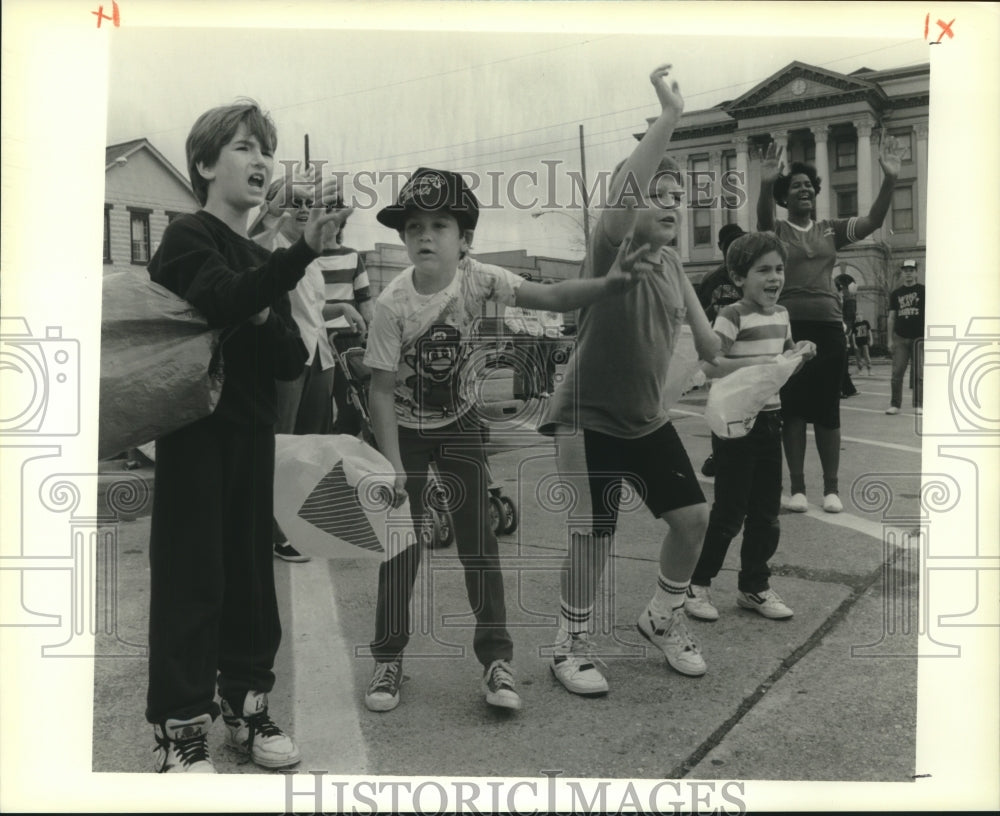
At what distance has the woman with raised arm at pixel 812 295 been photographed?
8.34 feet

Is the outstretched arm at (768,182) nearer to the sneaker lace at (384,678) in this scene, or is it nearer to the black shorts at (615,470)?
the black shorts at (615,470)

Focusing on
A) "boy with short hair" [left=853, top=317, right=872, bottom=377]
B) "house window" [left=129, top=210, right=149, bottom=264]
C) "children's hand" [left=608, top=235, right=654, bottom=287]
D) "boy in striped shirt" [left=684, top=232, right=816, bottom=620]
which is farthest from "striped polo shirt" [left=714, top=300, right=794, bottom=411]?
"house window" [left=129, top=210, right=149, bottom=264]

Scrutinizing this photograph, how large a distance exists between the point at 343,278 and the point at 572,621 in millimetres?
1157

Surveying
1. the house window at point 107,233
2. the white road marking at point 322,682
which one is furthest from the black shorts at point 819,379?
the house window at point 107,233

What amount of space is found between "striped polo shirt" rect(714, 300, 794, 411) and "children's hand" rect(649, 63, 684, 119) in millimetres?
623

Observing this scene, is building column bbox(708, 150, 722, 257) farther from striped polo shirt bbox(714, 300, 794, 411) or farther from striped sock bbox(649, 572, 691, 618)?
striped sock bbox(649, 572, 691, 618)

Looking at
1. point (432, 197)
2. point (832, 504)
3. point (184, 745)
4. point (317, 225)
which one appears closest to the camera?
point (317, 225)

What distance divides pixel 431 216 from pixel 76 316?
3.21 feet

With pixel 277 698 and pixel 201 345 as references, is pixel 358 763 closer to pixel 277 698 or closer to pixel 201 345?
pixel 277 698

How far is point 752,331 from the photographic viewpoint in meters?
2.73

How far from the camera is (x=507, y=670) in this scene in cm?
251

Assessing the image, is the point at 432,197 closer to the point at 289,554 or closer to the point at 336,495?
the point at 336,495

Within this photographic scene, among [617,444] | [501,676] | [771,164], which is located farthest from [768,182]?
[501,676]

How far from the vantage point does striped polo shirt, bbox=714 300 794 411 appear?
2.72 meters
